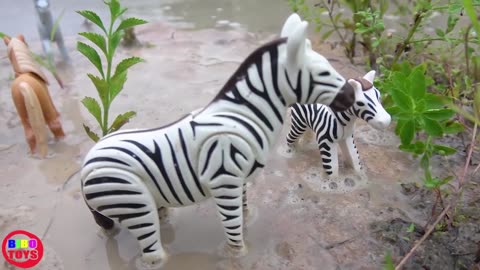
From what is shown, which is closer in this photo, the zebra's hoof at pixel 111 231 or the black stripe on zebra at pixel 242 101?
the black stripe on zebra at pixel 242 101

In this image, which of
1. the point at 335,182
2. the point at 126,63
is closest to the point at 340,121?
the point at 335,182

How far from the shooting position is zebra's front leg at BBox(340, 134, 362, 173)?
1755 mm

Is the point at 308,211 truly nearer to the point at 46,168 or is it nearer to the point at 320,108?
A: the point at 320,108

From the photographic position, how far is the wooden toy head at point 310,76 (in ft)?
3.83

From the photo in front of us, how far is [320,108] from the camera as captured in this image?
170 centimetres

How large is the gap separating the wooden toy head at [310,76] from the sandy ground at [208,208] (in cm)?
51

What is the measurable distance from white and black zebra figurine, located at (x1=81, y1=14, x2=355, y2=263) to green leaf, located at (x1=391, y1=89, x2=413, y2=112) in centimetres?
19

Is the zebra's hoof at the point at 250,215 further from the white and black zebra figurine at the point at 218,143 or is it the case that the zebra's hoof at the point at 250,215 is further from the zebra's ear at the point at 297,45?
the zebra's ear at the point at 297,45

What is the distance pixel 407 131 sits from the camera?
143 centimetres

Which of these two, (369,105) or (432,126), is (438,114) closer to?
(432,126)

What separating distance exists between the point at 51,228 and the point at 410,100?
129 cm

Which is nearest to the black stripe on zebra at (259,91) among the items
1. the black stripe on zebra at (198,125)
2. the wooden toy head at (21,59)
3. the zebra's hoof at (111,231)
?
the black stripe on zebra at (198,125)

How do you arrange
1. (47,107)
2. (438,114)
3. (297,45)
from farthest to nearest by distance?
1. (47,107)
2. (438,114)
3. (297,45)

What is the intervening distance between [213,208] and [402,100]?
76cm
